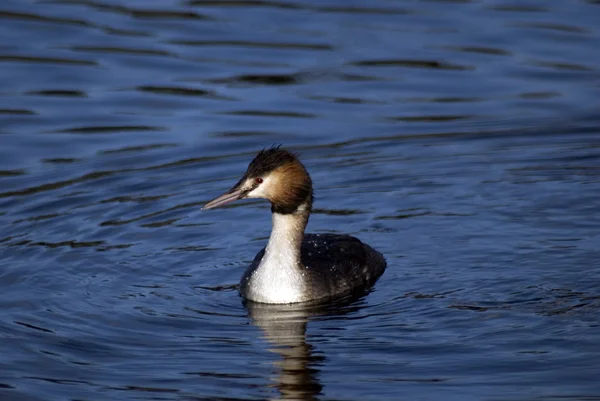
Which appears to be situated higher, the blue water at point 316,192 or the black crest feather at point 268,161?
the black crest feather at point 268,161

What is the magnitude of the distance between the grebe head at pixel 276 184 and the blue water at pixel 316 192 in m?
0.89

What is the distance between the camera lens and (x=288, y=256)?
465 inches

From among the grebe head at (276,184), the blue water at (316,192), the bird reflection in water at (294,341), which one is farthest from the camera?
the grebe head at (276,184)

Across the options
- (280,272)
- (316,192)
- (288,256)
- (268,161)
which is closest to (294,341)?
(280,272)

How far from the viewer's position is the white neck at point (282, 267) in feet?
38.2

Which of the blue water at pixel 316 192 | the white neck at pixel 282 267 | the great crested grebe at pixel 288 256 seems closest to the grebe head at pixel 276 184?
the great crested grebe at pixel 288 256

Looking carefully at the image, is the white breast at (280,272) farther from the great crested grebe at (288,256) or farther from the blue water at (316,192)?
the blue water at (316,192)

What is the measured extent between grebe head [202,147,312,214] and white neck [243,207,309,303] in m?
0.11

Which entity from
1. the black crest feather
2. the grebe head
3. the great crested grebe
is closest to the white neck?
the great crested grebe

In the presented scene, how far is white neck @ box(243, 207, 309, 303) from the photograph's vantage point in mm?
11648

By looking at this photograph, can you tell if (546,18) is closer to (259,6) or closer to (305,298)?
(259,6)

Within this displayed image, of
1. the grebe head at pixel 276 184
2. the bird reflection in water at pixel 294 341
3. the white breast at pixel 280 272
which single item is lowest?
the bird reflection in water at pixel 294 341

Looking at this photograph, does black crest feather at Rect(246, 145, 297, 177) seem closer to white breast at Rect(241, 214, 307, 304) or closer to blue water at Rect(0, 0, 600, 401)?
white breast at Rect(241, 214, 307, 304)

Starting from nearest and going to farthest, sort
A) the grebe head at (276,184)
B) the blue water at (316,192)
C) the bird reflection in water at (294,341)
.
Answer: the bird reflection in water at (294,341), the blue water at (316,192), the grebe head at (276,184)
